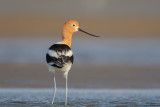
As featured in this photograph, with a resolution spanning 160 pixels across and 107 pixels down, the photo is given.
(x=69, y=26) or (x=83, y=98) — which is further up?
(x=69, y=26)

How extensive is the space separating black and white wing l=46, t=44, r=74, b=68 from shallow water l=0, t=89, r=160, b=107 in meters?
0.72

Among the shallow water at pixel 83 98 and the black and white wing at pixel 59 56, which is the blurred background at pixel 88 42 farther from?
the black and white wing at pixel 59 56

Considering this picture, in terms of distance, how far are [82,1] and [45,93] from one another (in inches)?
810

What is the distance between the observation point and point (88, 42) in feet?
61.2

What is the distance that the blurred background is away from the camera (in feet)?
37.2

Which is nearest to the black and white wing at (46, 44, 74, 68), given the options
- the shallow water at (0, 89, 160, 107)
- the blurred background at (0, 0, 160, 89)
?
the shallow water at (0, 89, 160, 107)

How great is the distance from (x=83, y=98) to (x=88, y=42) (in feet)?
31.9

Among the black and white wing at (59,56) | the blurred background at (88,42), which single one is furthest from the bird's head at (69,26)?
the blurred background at (88,42)

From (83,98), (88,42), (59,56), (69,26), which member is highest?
(88,42)

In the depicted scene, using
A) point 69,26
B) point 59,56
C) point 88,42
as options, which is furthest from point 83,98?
point 88,42

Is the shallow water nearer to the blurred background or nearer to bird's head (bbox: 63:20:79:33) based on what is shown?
the blurred background

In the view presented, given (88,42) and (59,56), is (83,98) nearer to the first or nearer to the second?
(59,56)

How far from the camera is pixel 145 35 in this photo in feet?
72.6

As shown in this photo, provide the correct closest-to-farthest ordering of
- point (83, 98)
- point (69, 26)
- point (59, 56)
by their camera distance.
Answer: point (59, 56) < point (83, 98) < point (69, 26)
